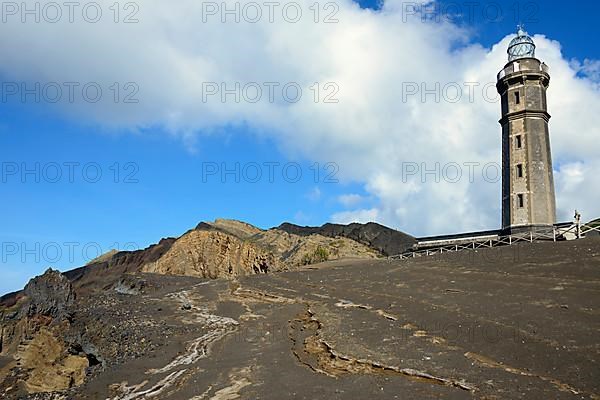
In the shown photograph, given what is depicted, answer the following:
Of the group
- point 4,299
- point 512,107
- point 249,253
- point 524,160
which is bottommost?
point 4,299

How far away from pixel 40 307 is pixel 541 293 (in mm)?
30002

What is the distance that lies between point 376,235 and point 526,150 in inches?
1421

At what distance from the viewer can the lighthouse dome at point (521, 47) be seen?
40.2m

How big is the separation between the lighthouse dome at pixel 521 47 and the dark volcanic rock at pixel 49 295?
3786cm

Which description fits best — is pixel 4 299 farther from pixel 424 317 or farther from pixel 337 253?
pixel 424 317

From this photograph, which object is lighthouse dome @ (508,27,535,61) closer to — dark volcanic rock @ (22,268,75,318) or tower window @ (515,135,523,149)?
tower window @ (515,135,523,149)

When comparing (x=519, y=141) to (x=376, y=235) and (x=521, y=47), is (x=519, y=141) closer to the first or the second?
(x=521, y=47)

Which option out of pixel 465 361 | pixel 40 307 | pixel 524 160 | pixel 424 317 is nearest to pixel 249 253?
pixel 40 307

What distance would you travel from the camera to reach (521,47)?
133 feet

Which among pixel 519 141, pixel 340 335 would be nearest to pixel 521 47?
pixel 519 141

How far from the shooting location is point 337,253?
5728 centimetres

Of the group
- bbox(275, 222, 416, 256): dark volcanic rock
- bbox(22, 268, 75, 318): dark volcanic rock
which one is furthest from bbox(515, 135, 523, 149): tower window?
bbox(22, 268, 75, 318): dark volcanic rock

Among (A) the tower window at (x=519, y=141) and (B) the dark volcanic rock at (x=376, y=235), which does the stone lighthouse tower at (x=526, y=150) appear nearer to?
(A) the tower window at (x=519, y=141)

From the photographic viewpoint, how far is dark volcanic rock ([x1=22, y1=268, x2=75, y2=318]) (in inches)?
1259
